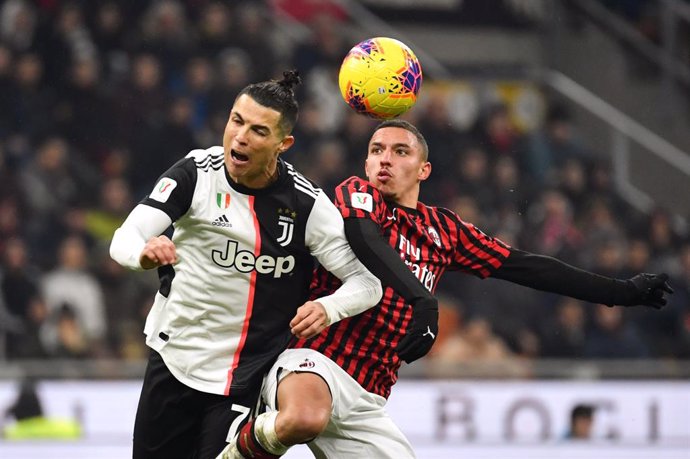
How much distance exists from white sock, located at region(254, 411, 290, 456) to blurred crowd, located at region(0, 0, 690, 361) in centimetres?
511

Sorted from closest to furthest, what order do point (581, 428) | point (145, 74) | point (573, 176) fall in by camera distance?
point (581, 428) → point (145, 74) → point (573, 176)

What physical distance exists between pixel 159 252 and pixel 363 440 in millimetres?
1486

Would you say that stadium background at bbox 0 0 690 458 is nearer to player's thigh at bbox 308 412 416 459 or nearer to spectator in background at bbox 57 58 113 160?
spectator in background at bbox 57 58 113 160

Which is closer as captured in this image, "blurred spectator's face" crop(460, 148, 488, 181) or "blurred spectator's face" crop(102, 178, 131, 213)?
"blurred spectator's face" crop(102, 178, 131, 213)

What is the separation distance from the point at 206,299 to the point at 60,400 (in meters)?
4.63

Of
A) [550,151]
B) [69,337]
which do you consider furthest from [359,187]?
[550,151]

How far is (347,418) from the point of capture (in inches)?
212

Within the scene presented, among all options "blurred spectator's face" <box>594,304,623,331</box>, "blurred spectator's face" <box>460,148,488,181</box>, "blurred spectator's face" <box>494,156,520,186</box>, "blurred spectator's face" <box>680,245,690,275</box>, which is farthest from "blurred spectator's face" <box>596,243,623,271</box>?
"blurred spectator's face" <box>460,148,488,181</box>

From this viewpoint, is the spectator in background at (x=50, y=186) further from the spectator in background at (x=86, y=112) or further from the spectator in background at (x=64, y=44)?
the spectator in background at (x=64, y=44)

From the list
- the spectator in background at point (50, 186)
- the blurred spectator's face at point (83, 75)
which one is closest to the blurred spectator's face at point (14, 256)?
the spectator in background at point (50, 186)

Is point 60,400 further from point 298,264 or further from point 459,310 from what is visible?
point 298,264

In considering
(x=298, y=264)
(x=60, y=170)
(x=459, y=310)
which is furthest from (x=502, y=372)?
(x=298, y=264)

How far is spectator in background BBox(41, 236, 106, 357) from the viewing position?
9984 mm

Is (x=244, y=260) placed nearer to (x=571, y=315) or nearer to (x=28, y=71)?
(x=571, y=315)
